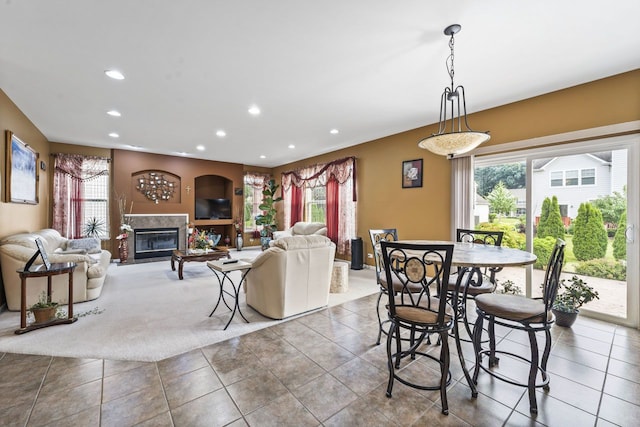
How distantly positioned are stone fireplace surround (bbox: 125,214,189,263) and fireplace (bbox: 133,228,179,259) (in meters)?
0.09

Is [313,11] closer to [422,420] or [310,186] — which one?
[422,420]

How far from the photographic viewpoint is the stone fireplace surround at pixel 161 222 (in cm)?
676

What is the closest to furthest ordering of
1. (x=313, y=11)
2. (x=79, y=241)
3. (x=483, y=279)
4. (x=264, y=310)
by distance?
1. (x=313, y=11)
2. (x=483, y=279)
3. (x=264, y=310)
4. (x=79, y=241)

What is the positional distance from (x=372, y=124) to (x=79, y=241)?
593cm

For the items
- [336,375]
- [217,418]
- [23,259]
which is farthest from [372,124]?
[23,259]

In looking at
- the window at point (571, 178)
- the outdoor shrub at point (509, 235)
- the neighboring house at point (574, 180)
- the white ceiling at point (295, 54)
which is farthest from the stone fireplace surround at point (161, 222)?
the window at point (571, 178)

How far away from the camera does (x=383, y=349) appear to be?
8.30 feet

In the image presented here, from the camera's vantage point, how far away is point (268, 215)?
855cm

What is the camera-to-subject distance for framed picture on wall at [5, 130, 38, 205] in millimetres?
3643

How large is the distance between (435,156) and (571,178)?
1.82 metres

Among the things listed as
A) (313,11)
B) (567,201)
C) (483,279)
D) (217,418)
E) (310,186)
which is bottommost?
(217,418)

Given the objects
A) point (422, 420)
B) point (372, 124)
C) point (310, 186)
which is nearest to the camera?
point (422, 420)

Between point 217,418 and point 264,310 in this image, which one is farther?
point 264,310

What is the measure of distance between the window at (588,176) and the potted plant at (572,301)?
44.6 inches
